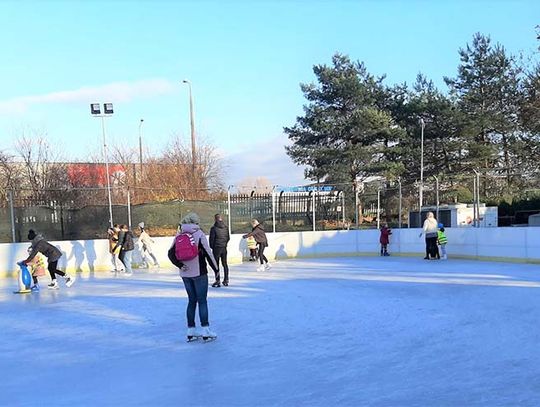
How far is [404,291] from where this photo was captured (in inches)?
428

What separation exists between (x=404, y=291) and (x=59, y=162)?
25.7 metres

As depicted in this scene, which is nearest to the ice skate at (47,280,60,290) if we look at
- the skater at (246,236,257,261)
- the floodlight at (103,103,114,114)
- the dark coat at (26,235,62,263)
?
the dark coat at (26,235,62,263)

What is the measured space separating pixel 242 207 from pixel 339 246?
4.35 metres

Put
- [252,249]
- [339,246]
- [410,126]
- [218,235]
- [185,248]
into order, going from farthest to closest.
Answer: [410,126], [339,246], [252,249], [218,235], [185,248]

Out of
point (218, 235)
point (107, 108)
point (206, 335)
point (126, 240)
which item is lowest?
point (206, 335)

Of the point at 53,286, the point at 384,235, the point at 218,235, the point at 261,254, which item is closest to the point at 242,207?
the point at 384,235

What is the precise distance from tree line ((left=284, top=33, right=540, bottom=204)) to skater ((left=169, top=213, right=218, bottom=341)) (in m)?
27.9

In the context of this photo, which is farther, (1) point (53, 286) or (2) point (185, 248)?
(1) point (53, 286)

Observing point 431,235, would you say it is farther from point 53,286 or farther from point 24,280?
point 24,280

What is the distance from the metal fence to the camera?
18781 mm

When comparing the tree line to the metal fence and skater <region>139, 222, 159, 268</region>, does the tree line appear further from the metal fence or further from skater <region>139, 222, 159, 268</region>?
skater <region>139, 222, 159, 268</region>

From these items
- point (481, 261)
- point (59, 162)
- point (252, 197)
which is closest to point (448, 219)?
point (481, 261)

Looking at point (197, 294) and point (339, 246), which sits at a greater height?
point (197, 294)

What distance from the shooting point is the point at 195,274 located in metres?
6.60
